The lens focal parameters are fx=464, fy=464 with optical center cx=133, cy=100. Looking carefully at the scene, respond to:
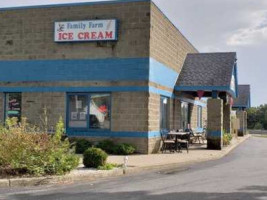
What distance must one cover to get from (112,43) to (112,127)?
145 inches

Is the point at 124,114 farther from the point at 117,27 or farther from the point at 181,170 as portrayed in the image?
the point at 181,170

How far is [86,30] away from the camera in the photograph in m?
20.7

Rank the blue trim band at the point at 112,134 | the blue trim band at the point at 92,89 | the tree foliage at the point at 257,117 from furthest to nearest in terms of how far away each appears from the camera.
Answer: the tree foliage at the point at 257,117
the blue trim band at the point at 92,89
the blue trim band at the point at 112,134

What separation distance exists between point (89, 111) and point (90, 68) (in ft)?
6.31

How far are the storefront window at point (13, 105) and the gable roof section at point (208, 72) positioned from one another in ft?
27.2

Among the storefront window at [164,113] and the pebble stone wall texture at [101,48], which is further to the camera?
the storefront window at [164,113]

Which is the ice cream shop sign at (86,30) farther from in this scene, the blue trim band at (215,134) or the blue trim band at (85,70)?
the blue trim band at (215,134)

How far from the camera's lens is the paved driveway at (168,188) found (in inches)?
386

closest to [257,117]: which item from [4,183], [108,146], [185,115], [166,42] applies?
[185,115]

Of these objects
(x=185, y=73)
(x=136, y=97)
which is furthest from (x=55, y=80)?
(x=185, y=73)

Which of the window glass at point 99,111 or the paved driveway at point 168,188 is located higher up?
the window glass at point 99,111

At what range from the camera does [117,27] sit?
20344 mm

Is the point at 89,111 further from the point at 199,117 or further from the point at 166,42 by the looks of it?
the point at 199,117

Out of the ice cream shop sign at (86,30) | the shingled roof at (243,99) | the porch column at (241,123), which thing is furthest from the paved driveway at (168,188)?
the shingled roof at (243,99)
